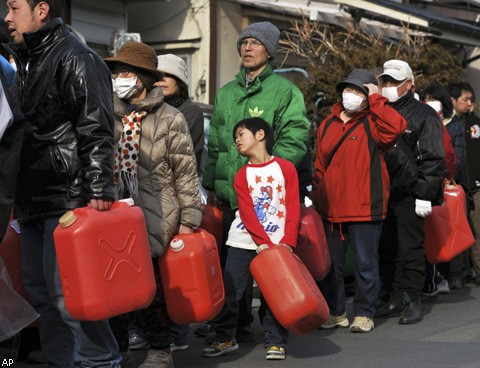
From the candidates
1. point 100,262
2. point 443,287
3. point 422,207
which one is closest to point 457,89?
point 443,287

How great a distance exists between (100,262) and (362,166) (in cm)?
348

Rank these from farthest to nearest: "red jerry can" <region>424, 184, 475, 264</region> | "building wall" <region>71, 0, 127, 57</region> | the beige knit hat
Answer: "building wall" <region>71, 0, 127, 57</region> < "red jerry can" <region>424, 184, 475, 264</region> < the beige knit hat

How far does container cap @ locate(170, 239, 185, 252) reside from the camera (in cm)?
742

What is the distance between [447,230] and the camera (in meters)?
11.0

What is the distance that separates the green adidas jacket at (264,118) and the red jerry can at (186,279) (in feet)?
3.91

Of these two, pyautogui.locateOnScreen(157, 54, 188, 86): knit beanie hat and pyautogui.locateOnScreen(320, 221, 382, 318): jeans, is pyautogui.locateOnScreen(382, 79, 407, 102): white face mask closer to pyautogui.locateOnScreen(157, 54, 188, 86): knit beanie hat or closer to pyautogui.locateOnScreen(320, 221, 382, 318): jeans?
pyautogui.locateOnScreen(320, 221, 382, 318): jeans

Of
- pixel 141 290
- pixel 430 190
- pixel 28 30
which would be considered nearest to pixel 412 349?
pixel 430 190

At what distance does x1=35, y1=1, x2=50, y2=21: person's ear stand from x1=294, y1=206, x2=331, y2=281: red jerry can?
287 cm

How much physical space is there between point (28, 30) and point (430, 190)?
4.48m

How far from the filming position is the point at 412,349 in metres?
8.48

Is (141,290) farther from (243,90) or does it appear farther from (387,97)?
(387,97)

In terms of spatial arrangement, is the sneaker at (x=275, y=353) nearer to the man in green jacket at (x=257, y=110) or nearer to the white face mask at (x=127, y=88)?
the man in green jacket at (x=257, y=110)

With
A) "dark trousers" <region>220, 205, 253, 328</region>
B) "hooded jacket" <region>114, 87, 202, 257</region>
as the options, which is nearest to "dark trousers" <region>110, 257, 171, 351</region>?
"hooded jacket" <region>114, 87, 202, 257</region>

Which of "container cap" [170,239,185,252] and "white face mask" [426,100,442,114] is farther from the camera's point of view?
"white face mask" [426,100,442,114]
